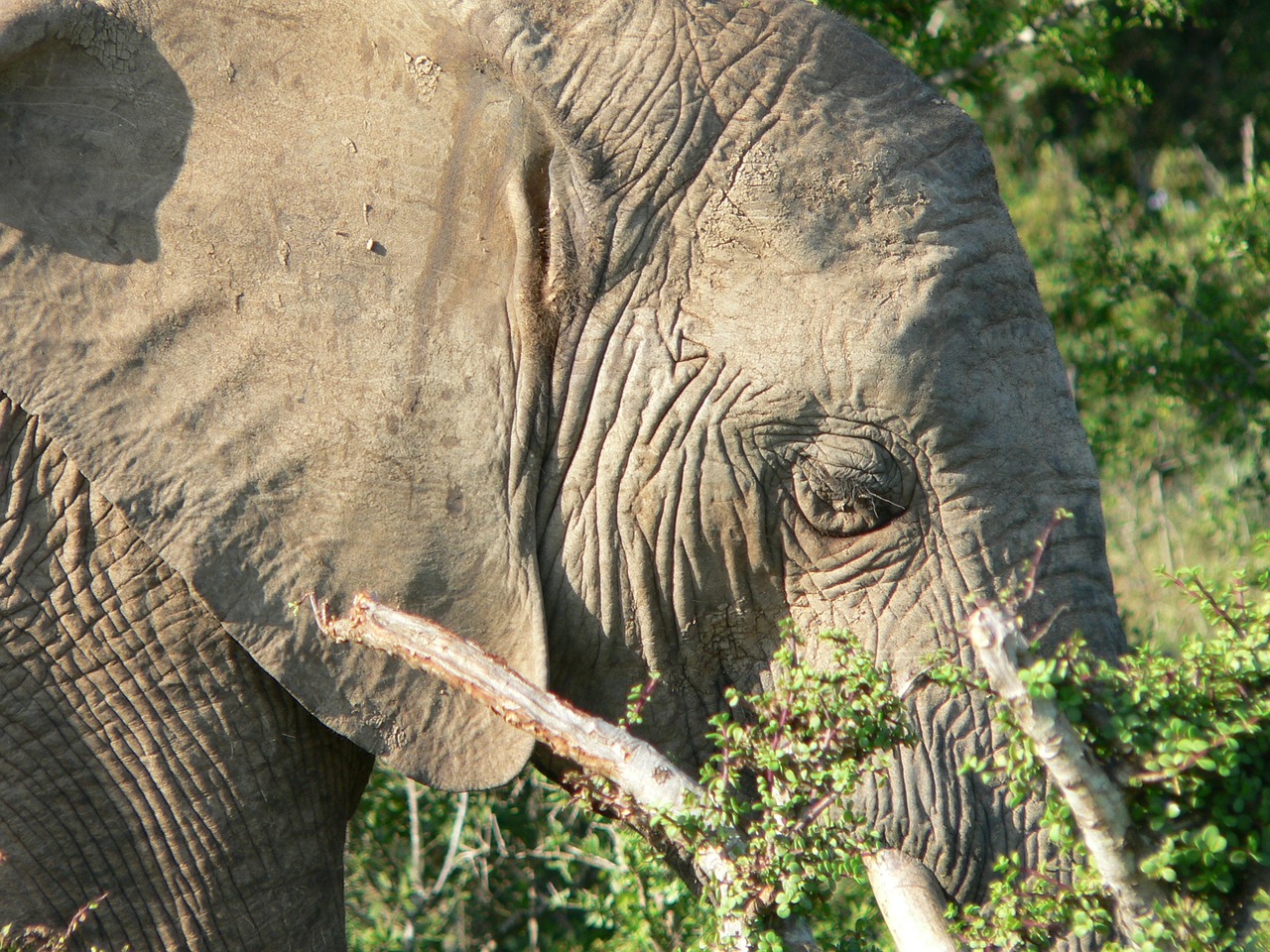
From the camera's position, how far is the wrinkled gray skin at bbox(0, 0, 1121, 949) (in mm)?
2893

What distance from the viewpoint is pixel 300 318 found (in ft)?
9.57

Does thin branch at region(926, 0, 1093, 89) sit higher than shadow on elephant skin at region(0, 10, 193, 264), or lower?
higher

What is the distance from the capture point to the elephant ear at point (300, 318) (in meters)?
2.86

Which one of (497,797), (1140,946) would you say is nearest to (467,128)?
(1140,946)

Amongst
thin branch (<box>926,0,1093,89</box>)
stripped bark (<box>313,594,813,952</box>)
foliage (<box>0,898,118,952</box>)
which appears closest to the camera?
stripped bark (<box>313,594,813,952</box>)

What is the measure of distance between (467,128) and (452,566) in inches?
33.1

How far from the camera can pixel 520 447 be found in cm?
300

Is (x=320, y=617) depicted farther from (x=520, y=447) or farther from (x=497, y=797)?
(x=497, y=797)

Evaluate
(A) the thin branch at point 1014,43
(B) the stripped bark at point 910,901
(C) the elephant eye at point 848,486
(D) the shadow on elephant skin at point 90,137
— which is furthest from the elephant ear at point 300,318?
(A) the thin branch at point 1014,43

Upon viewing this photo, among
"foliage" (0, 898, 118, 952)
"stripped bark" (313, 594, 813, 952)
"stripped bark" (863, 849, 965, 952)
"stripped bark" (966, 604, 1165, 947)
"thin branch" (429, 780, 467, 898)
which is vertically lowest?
"thin branch" (429, 780, 467, 898)

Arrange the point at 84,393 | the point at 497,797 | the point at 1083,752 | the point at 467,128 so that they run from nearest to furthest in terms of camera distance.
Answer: the point at 1083,752, the point at 84,393, the point at 467,128, the point at 497,797

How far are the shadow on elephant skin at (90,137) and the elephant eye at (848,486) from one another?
128cm

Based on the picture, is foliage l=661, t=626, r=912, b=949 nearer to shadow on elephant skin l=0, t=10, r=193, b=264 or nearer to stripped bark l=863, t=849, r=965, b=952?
stripped bark l=863, t=849, r=965, b=952

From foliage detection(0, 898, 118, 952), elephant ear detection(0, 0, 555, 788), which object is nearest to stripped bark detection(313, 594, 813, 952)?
elephant ear detection(0, 0, 555, 788)
